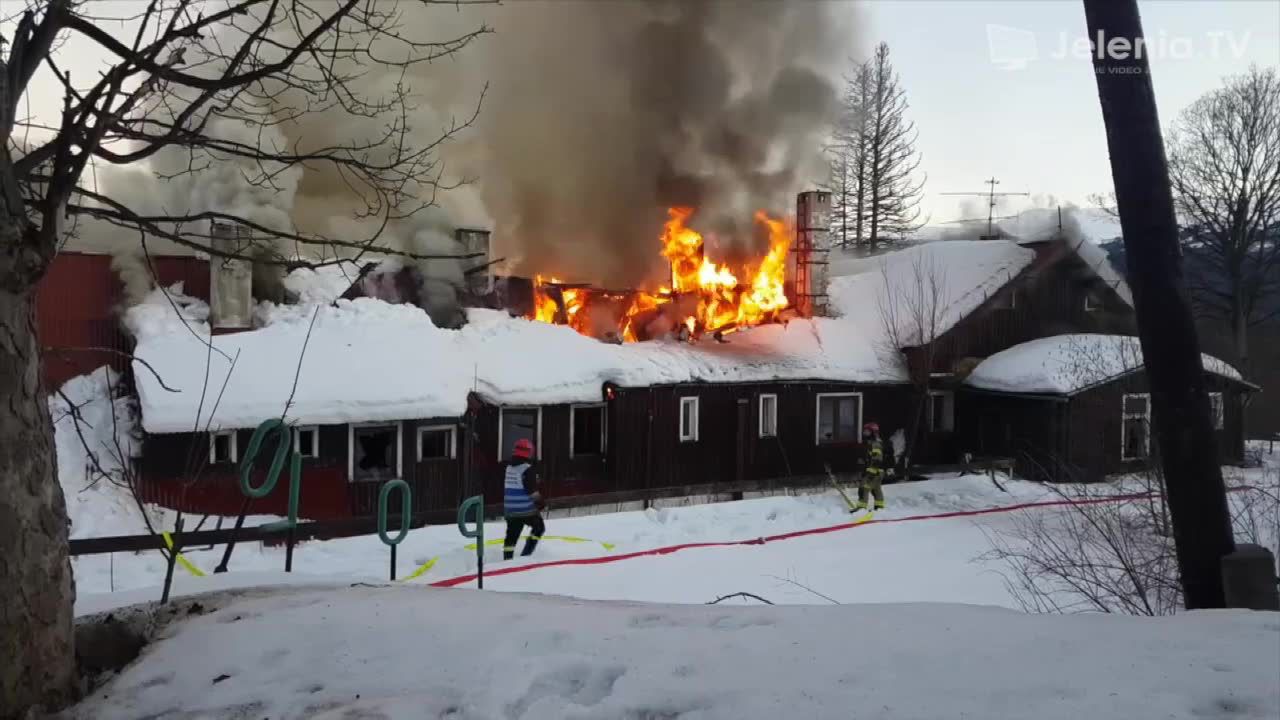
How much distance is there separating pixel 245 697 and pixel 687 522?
10198 mm

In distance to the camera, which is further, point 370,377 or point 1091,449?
point 1091,449

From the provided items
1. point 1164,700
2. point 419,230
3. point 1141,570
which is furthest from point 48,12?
point 419,230

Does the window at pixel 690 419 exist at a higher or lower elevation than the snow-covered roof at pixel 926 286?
lower

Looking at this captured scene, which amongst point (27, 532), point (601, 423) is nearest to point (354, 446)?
point (601, 423)

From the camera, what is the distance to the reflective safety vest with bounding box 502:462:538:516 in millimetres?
10211

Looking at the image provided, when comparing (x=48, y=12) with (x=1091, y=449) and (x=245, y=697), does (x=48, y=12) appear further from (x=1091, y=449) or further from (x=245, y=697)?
(x=1091, y=449)

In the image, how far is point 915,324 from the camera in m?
21.7

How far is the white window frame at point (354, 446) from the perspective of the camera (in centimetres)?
1413

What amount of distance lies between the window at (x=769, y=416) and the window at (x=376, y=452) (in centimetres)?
831

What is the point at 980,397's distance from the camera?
72.0 ft

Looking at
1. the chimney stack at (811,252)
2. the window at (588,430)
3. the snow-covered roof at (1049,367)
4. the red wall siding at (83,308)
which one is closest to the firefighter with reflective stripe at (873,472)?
the window at (588,430)

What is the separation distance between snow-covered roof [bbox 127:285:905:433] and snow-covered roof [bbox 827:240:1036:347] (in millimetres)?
2489

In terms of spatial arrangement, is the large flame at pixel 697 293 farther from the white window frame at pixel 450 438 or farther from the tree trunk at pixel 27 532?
the tree trunk at pixel 27 532

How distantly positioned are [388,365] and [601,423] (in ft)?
15.0
